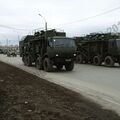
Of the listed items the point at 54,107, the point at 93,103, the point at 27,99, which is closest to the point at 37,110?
the point at 54,107

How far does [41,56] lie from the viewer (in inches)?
935

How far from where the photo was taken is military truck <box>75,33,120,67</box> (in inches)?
1064

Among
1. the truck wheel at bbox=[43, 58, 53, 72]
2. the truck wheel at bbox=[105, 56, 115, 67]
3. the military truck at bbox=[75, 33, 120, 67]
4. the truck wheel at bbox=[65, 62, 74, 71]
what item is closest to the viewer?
the truck wheel at bbox=[43, 58, 53, 72]

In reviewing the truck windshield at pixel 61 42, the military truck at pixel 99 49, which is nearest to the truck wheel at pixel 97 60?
the military truck at pixel 99 49

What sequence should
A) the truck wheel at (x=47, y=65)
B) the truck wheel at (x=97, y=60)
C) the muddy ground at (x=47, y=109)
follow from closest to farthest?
the muddy ground at (x=47, y=109) → the truck wheel at (x=47, y=65) → the truck wheel at (x=97, y=60)

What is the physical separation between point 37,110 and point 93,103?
2387mm

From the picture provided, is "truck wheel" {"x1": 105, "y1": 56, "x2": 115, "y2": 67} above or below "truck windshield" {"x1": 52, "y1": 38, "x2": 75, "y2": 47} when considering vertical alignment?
below

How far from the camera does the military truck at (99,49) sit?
2702 centimetres

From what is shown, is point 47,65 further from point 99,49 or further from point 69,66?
point 99,49

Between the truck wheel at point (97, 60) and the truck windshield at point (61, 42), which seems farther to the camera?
the truck wheel at point (97, 60)

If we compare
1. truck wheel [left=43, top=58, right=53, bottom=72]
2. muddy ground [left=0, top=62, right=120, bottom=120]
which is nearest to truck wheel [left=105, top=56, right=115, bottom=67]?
truck wheel [left=43, top=58, right=53, bottom=72]

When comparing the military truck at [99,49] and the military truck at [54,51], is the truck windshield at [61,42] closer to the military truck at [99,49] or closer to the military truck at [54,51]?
the military truck at [54,51]

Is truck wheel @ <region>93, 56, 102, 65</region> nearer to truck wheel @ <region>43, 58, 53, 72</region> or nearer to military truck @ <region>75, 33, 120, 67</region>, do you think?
military truck @ <region>75, 33, 120, 67</region>

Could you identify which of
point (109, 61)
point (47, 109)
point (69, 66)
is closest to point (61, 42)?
point (69, 66)
